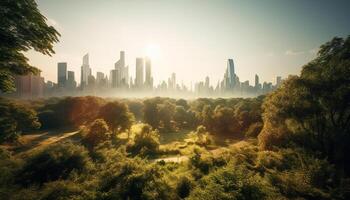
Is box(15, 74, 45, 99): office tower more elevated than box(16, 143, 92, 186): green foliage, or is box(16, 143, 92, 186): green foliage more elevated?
box(15, 74, 45, 99): office tower

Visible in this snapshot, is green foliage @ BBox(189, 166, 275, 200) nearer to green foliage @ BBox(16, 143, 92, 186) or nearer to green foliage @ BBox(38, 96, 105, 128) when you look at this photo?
green foliage @ BBox(16, 143, 92, 186)

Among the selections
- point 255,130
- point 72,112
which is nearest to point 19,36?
point 255,130

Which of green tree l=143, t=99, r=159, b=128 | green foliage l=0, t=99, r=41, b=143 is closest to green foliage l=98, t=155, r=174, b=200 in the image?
green foliage l=0, t=99, r=41, b=143

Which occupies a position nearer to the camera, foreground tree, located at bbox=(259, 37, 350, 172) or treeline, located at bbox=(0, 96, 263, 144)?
foreground tree, located at bbox=(259, 37, 350, 172)

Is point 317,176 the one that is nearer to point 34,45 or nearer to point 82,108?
point 34,45

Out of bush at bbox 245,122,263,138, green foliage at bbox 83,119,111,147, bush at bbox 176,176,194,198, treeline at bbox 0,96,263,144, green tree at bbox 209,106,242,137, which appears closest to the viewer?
bush at bbox 176,176,194,198

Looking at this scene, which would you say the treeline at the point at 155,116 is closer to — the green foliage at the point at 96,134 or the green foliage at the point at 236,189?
the green foliage at the point at 96,134
